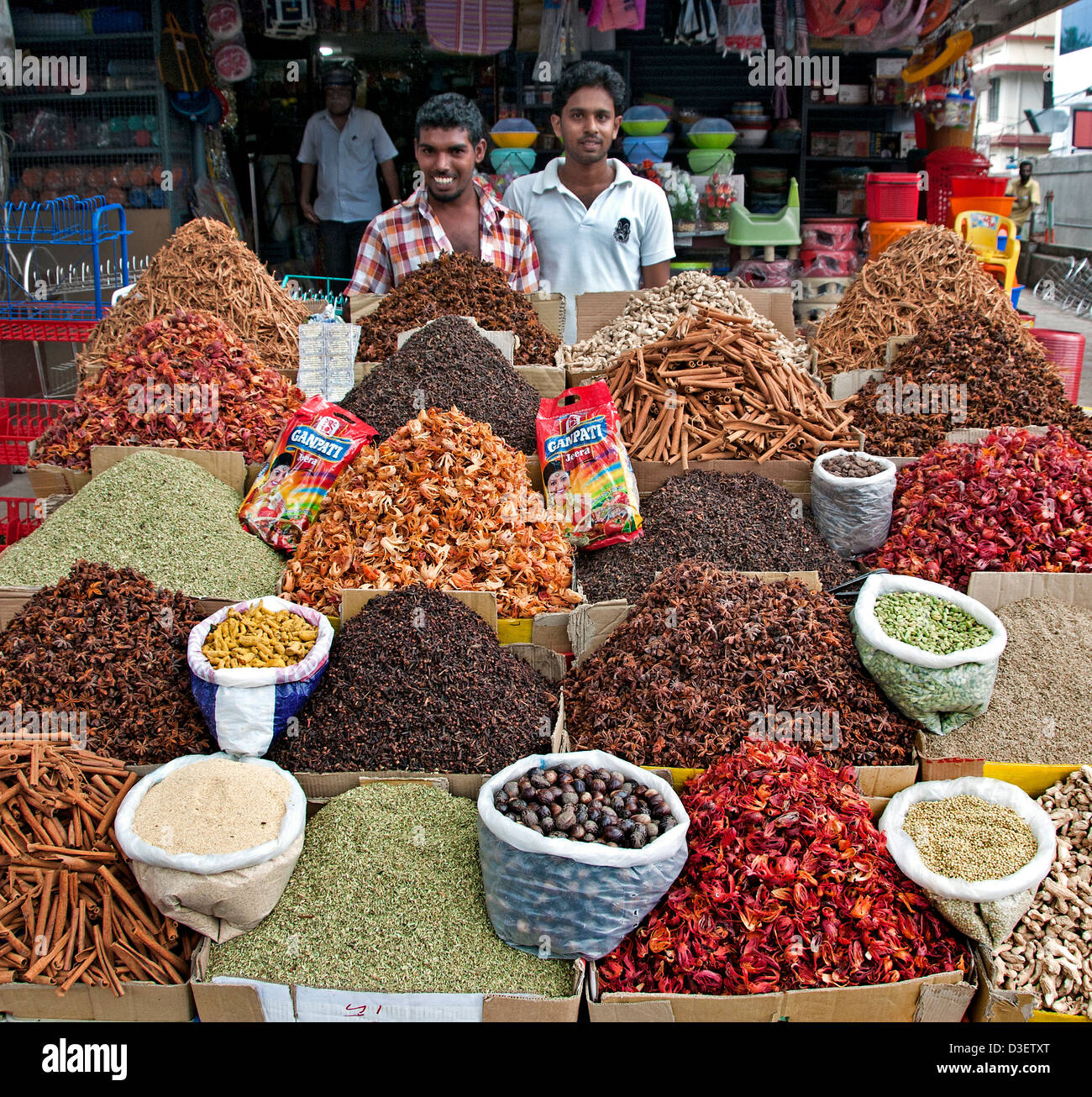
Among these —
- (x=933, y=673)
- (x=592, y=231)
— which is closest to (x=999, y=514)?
(x=933, y=673)

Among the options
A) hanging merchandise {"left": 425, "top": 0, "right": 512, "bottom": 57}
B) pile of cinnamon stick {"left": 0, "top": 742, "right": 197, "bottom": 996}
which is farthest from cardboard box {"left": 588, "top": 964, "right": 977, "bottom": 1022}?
hanging merchandise {"left": 425, "top": 0, "right": 512, "bottom": 57}

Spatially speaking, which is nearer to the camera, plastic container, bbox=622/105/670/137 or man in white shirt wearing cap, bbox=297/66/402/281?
plastic container, bbox=622/105/670/137

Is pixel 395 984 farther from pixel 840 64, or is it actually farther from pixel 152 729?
pixel 840 64

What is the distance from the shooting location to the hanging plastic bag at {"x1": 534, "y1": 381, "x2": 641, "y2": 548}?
8.60 feet

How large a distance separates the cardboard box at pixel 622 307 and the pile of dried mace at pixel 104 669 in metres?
2.22

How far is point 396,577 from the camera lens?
2.32 m

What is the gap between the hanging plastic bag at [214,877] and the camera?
164cm

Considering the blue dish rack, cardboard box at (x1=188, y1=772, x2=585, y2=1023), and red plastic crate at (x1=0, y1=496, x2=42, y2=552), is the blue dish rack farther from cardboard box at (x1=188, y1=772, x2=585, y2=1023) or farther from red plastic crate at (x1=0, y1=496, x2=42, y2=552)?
cardboard box at (x1=188, y1=772, x2=585, y2=1023)

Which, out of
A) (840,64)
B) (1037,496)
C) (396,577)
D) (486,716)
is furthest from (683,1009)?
(840,64)

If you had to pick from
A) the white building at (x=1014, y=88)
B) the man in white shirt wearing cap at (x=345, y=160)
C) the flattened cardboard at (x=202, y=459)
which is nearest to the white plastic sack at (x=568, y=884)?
the flattened cardboard at (x=202, y=459)

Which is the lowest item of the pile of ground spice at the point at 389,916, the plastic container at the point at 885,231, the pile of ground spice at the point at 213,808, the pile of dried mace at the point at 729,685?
the pile of ground spice at the point at 389,916

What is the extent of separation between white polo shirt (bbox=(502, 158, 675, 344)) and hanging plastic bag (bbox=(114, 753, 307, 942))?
9.15 feet

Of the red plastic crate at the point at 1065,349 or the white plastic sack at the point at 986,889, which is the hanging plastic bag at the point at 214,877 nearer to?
the white plastic sack at the point at 986,889

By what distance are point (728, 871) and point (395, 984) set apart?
64cm
